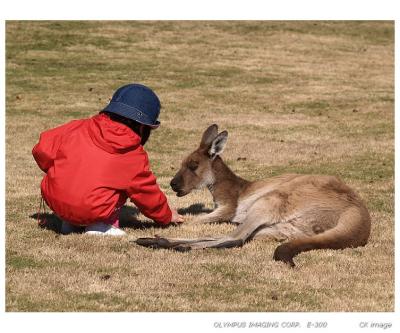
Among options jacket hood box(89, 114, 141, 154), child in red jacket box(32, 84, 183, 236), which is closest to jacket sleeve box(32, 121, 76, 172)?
child in red jacket box(32, 84, 183, 236)

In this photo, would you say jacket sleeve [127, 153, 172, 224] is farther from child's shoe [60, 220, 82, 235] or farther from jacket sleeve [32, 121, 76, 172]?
jacket sleeve [32, 121, 76, 172]

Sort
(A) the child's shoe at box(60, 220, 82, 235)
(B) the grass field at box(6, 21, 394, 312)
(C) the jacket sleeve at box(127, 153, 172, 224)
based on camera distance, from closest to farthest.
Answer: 1. (B) the grass field at box(6, 21, 394, 312)
2. (C) the jacket sleeve at box(127, 153, 172, 224)
3. (A) the child's shoe at box(60, 220, 82, 235)

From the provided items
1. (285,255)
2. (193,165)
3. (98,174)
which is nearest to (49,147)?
(98,174)

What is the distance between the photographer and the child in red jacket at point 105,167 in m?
7.93

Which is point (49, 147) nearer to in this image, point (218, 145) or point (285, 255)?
point (218, 145)

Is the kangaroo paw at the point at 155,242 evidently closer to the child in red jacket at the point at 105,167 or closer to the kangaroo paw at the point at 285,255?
the child in red jacket at the point at 105,167

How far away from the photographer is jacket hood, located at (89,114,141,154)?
798 centimetres

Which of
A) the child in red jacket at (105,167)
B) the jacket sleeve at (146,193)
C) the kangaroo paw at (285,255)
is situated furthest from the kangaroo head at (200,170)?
the kangaroo paw at (285,255)

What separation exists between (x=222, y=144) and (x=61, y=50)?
61.2ft

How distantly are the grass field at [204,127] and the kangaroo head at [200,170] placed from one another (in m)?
0.47

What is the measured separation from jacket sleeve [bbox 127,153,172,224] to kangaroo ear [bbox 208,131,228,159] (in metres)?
1.23

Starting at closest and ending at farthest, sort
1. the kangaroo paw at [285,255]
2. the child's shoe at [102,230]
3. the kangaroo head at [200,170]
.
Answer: the kangaroo paw at [285,255] < the child's shoe at [102,230] < the kangaroo head at [200,170]

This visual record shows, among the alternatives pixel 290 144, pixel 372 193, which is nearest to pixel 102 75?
pixel 290 144

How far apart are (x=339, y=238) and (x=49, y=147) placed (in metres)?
3.17
